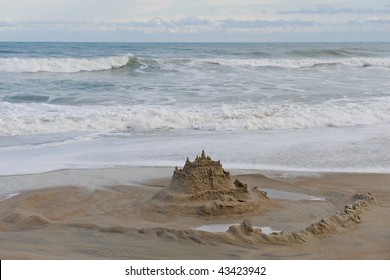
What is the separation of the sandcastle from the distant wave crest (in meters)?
21.3

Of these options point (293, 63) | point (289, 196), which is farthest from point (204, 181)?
point (293, 63)

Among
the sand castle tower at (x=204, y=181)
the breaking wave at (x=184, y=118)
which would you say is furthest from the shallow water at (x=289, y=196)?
the breaking wave at (x=184, y=118)

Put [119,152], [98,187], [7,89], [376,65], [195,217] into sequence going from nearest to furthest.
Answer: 1. [195,217]
2. [98,187]
3. [119,152]
4. [7,89]
5. [376,65]

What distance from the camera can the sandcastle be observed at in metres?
5.38

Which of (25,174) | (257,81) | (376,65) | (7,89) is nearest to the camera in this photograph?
(25,174)

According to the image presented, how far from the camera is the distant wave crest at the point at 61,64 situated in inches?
1012

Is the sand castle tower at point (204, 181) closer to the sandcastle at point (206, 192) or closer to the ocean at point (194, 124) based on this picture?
the sandcastle at point (206, 192)

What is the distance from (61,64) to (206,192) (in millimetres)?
22550

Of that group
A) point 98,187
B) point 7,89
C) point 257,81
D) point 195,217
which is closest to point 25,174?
point 98,187

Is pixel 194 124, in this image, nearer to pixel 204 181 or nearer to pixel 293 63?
pixel 204 181

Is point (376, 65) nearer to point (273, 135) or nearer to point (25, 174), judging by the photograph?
point (273, 135)

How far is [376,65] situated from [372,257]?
2943 centimetres
